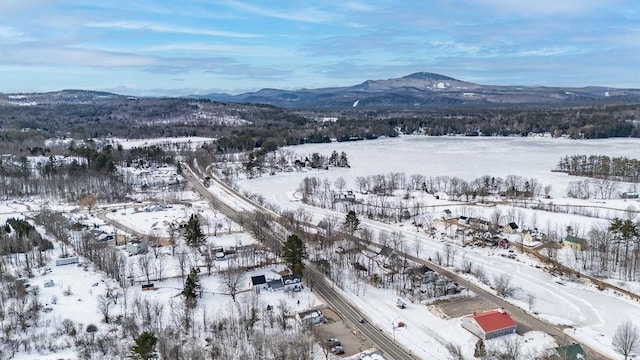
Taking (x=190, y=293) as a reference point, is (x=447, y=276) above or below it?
below

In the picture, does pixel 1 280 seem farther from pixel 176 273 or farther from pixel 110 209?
pixel 110 209

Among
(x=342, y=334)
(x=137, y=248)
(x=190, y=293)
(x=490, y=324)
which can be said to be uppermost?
(x=137, y=248)

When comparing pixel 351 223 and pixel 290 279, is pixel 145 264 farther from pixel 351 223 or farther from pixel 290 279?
pixel 351 223

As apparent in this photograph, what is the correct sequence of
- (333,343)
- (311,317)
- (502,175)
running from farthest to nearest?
(502,175) < (311,317) < (333,343)

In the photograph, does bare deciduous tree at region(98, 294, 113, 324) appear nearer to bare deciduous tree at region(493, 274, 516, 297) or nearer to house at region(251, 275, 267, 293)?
house at region(251, 275, 267, 293)

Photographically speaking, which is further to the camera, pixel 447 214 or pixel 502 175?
pixel 502 175

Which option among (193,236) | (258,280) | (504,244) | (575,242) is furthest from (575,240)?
(193,236)

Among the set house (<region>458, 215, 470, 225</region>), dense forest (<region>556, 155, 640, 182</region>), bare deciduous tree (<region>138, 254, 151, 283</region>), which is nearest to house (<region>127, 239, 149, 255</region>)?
bare deciduous tree (<region>138, 254, 151, 283</region>)
